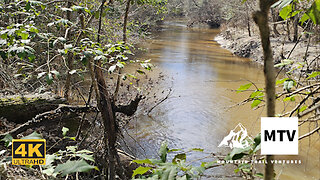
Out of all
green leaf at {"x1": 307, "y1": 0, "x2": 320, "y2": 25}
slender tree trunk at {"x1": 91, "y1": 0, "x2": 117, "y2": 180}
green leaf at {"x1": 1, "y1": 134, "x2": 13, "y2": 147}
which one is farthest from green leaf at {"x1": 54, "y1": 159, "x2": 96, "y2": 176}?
slender tree trunk at {"x1": 91, "y1": 0, "x2": 117, "y2": 180}

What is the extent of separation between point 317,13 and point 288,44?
12215 millimetres

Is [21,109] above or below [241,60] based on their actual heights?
below

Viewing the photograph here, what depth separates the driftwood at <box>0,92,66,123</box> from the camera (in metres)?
3.26

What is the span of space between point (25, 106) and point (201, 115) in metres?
3.96

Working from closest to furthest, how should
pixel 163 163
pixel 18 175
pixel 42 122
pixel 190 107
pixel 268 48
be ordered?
pixel 268 48
pixel 163 163
pixel 18 175
pixel 42 122
pixel 190 107

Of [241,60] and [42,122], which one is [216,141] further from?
[241,60]

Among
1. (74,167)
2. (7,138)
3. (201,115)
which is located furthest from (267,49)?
(201,115)

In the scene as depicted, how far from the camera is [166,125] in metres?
5.83

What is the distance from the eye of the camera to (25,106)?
3311 mm

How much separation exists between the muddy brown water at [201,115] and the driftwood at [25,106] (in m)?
1.13

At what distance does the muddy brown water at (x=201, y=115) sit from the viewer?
14.2 feet

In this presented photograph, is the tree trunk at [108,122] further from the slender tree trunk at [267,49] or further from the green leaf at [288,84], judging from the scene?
the slender tree trunk at [267,49]

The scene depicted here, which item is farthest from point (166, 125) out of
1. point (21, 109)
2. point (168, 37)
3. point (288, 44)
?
point (168, 37)

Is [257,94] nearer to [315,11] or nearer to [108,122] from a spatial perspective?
[315,11]
